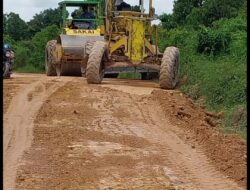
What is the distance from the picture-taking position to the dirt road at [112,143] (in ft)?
23.8

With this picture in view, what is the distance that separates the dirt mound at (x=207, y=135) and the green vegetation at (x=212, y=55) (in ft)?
1.48

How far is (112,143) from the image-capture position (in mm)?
9094

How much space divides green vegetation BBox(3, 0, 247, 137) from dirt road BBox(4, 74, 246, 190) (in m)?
0.68

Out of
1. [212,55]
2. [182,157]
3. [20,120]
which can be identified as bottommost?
[182,157]

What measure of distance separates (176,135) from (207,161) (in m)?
1.75

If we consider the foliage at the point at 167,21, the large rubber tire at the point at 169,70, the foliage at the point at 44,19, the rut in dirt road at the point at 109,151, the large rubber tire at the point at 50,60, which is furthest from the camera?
the foliage at the point at 44,19

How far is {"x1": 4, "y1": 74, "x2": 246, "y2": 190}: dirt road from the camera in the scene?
725 centimetres

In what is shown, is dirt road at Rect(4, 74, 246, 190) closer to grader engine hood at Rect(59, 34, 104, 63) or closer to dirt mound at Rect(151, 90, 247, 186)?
dirt mound at Rect(151, 90, 247, 186)

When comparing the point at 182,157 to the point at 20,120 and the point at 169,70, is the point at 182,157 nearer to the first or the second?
the point at 20,120

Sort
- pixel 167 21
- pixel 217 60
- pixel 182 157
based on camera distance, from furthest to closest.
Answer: pixel 167 21, pixel 217 60, pixel 182 157

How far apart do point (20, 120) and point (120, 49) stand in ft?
21.6

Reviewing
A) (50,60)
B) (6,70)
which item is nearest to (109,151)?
(6,70)

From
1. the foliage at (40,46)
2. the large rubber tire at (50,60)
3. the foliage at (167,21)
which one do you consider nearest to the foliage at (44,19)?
the foliage at (40,46)

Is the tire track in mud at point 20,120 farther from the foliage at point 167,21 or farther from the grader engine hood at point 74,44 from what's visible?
the foliage at point 167,21
